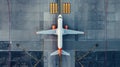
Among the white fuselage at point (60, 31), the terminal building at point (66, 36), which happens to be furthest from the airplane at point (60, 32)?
the terminal building at point (66, 36)

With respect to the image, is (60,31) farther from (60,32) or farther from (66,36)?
(66,36)

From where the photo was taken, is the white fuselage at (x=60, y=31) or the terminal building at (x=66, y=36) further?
the terminal building at (x=66, y=36)

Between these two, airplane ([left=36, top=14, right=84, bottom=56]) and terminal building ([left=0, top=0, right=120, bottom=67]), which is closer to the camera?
airplane ([left=36, top=14, right=84, bottom=56])

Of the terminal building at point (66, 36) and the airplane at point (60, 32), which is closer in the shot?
the airplane at point (60, 32)

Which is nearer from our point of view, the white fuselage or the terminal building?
the white fuselage

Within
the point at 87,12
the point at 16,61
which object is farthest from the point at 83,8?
the point at 16,61

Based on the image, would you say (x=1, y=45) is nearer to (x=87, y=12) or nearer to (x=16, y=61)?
(x=16, y=61)

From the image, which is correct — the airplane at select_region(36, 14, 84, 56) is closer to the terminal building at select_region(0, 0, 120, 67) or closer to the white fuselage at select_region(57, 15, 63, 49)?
the white fuselage at select_region(57, 15, 63, 49)

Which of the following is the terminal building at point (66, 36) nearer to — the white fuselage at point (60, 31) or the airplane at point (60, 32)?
the airplane at point (60, 32)

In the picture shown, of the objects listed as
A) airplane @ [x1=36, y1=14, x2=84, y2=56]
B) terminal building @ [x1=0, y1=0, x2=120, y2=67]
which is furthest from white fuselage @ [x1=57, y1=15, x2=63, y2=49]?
terminal building @ [x1=0, y1=0, x2=120, y2=67]

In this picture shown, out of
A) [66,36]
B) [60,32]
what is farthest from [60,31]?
[66,36]
